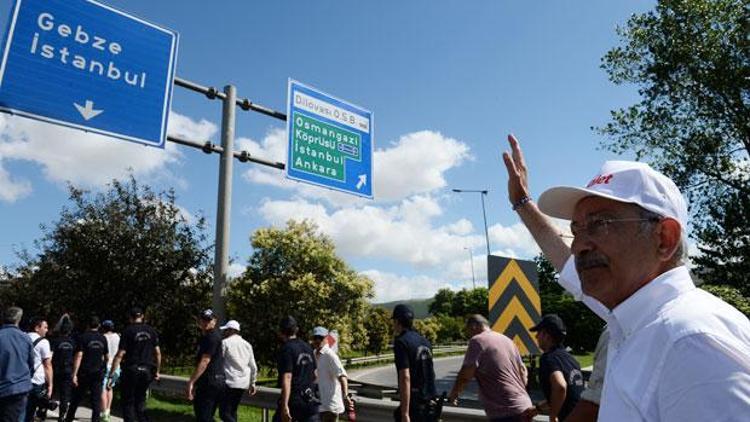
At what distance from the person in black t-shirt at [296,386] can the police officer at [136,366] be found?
288 cm

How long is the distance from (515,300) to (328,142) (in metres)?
5.23

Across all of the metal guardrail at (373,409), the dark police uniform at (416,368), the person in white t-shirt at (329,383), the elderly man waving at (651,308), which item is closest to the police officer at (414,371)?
the dark police uniform at (416,368)

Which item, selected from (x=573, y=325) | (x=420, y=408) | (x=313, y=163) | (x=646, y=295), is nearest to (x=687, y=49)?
(x=313, y=163)

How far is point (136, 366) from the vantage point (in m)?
8.71

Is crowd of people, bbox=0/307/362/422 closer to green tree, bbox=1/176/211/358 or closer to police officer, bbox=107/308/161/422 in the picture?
police officer, bbox=107/308/161/422

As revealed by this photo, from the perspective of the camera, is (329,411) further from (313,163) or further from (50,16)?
(50,16)

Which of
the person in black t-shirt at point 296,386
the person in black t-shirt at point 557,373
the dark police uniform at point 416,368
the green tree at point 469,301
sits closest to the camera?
the person in black t-shirt at point 557,373

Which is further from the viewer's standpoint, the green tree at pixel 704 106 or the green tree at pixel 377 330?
the green tree at pixel 377 330

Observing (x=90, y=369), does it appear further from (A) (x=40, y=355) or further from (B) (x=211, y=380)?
(B) (x=211, y=380)

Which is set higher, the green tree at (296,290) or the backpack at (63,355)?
the green tree at (296,290)

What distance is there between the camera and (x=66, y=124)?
6.28 metres

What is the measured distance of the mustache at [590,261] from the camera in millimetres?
1541

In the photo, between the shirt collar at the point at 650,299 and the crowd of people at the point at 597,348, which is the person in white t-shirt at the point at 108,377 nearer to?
the crowd of people at the point at 597,348

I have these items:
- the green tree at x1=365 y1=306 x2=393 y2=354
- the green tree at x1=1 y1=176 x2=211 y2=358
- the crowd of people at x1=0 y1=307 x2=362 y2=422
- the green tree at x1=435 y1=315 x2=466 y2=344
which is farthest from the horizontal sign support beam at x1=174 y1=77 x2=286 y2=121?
the green tree at x1=435 y1=315 x2=466 y2=344
